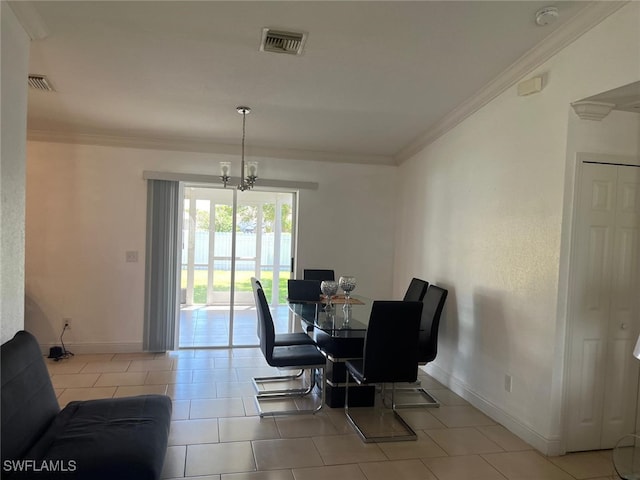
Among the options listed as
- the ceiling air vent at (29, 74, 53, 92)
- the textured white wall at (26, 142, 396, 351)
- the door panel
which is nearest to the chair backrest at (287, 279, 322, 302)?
the textured white wall at (26, 142, 396, 351)

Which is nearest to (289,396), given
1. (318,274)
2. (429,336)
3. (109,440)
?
(429,336)

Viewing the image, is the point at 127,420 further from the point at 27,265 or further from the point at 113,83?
the point at 27,265

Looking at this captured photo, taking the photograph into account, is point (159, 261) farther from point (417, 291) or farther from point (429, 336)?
point (429, 336)

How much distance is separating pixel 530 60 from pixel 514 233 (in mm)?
1206

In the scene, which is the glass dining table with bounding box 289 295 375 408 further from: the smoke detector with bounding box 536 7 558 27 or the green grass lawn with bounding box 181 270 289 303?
the smoke detector with bounding box 536 7 558 27

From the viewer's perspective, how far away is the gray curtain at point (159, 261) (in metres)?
4.75

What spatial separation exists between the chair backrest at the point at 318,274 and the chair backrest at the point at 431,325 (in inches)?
51.7

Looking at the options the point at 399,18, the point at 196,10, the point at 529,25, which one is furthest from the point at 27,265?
the point at 529,25

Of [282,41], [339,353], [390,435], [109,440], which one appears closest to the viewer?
[109,440]

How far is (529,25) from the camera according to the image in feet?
8.25

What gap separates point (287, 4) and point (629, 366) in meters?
3.13

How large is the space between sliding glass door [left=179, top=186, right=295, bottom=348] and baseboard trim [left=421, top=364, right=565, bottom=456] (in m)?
2.21

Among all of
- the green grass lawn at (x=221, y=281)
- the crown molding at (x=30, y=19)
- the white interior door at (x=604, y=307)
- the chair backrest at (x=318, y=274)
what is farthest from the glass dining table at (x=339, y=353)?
the crown molding at (x=30, y=19)

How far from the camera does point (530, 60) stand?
2877mm
